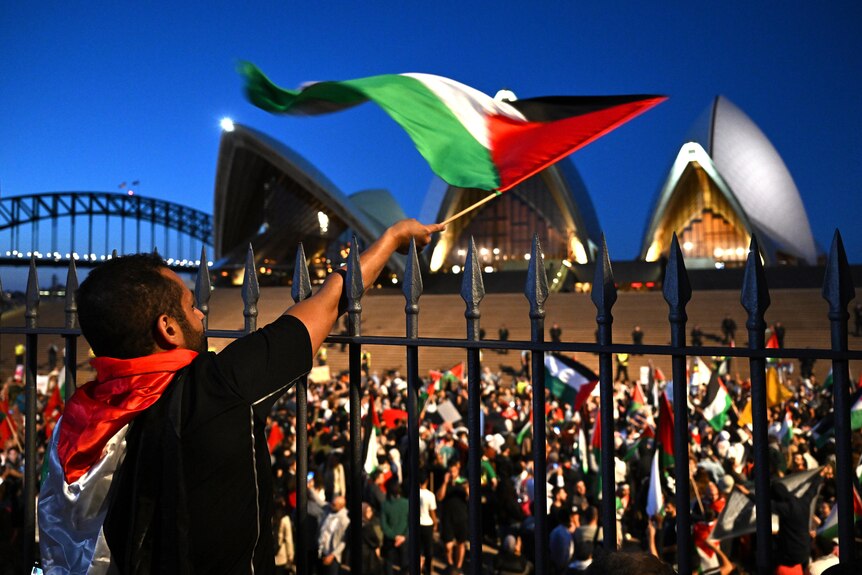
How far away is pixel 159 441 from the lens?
115 cm

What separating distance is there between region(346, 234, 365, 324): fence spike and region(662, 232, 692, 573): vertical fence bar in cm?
68

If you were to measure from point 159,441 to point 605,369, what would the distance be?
33.8 inches

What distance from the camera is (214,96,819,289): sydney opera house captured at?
1276 inches

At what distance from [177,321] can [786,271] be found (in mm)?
26274

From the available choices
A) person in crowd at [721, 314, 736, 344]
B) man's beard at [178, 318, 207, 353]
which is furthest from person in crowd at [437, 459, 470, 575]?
person in crowd at [721, 314, 736, 344]

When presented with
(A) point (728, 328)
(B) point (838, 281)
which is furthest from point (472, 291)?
(A) point (728, 328)

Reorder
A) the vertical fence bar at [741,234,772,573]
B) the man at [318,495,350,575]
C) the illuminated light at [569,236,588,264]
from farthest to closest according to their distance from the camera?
the illuminated light at [569,236,588,264] < the man at [318,495,350,575] < the vertical fence bar at [741,234,772,573]

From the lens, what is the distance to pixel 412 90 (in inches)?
80.7

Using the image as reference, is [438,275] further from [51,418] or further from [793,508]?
[793,508]

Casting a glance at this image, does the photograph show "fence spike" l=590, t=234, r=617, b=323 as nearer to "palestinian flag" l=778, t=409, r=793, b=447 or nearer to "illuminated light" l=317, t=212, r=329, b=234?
"palestinian flag" l=778, t=409, r=793, b=447

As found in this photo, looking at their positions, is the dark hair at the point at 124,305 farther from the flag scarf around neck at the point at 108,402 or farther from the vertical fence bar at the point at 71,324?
the vertical fence bar at the point at 71,324

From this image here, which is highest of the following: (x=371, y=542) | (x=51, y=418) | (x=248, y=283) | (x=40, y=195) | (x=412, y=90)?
(x=40, y=195)

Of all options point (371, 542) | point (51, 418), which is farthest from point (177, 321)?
point (51, 418)

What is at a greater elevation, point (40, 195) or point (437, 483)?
point (40, 195)
